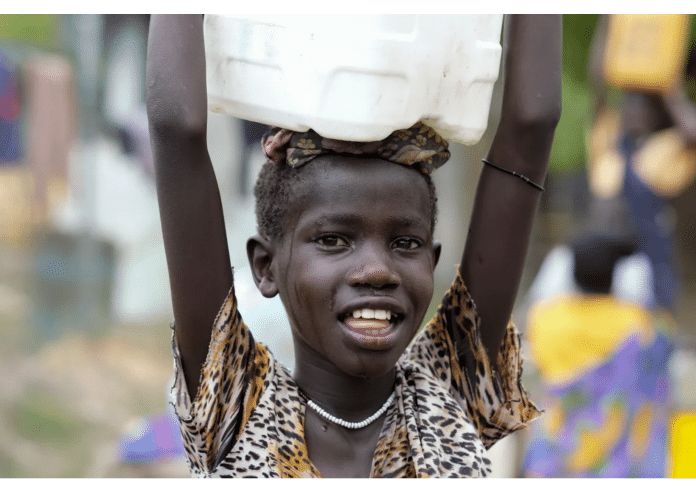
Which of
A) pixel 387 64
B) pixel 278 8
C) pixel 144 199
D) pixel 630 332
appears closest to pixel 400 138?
pixel 387 64

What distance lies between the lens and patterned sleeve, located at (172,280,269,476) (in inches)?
59.7

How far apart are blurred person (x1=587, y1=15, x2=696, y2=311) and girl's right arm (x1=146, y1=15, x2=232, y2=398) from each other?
14.3 ft

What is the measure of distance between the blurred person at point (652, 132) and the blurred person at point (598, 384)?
0.87 m

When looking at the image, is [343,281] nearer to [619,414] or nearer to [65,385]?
[619,414]

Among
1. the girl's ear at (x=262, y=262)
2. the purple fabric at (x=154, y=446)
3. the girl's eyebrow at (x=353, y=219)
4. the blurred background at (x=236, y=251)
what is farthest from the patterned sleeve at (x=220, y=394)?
the blurred background at (x=236, y=251)

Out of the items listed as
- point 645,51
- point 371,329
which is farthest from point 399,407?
point 645,51

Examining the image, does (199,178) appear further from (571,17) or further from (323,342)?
(571,17)

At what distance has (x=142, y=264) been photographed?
6613 mm

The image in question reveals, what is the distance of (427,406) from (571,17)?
518 centimetres

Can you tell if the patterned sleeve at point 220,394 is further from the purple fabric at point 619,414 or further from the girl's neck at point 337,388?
the purple fabric at point 619,414

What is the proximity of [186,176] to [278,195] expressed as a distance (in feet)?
0.76

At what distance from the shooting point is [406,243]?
1594mm

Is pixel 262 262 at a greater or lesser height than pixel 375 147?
lesser

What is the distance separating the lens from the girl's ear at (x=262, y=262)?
5.48 ft
